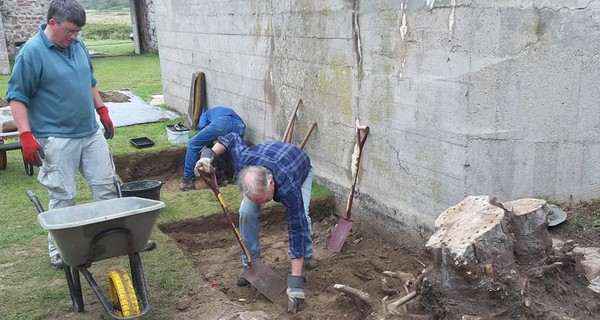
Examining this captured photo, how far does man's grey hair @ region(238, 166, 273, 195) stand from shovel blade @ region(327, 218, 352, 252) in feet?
5.01

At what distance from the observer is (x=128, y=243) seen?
340 centimetres

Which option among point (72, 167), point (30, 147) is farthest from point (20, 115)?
point (72, 167)

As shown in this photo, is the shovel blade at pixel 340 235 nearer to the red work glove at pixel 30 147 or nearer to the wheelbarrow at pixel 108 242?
the wheelbarrow at pixel 108 242

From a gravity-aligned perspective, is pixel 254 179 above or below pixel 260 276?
above

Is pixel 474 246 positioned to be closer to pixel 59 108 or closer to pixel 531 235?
pixel 531 235

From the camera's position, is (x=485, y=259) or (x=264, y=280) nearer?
(x=485, y=259)

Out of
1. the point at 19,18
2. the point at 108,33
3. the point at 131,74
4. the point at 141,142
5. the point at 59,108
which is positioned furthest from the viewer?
the point at 108,33

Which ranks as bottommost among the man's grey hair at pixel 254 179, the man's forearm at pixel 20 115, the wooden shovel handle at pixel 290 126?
the wooden shovel handle at pixel 290 126

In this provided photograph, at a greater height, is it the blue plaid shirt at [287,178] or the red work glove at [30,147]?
the red work glove at [30,147]

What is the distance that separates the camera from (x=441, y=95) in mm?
4203

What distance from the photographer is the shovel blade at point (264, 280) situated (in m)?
4.11

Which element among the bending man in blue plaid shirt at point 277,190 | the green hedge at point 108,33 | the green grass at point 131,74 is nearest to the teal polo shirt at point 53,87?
the bending man in blue plaid shirt at point 277,190

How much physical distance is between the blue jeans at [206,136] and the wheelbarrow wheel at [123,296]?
329 centimetres

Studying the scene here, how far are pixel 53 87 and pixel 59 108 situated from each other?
0.50ft
